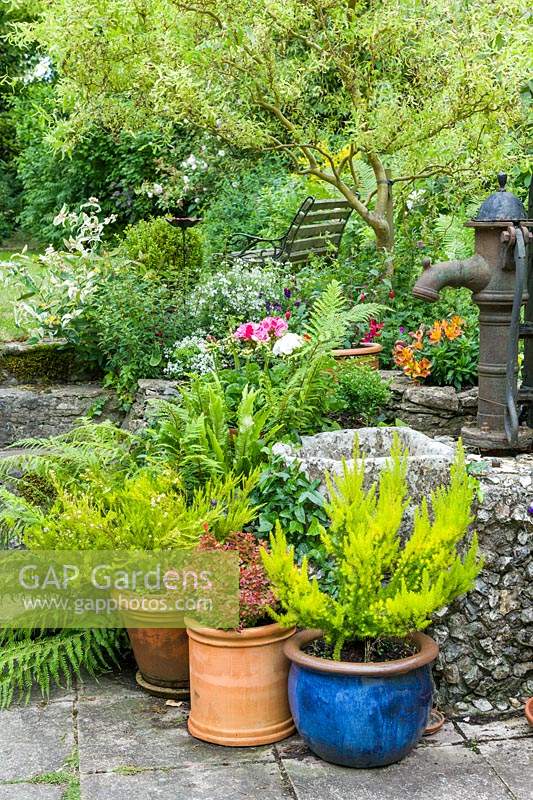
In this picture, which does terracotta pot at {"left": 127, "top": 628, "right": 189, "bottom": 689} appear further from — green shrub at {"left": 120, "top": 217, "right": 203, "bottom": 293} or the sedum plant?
green shrub at {"left": 120, "top": 217, "right": 203, "bottom": 293}

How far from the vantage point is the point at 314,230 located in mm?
8500

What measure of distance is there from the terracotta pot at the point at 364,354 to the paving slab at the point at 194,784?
2.37 meters

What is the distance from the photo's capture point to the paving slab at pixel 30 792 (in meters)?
3.44

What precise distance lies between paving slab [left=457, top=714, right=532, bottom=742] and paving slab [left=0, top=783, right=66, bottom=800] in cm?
149

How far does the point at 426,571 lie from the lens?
353 cm

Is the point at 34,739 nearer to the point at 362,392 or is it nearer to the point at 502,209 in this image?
the point at 362,392

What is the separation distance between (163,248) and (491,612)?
4.86 meters

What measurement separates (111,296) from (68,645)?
272cm

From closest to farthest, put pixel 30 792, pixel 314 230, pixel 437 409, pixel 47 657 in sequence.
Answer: pixel 30 792
pixel 47 657
pixel 437 409
pixel 314 230

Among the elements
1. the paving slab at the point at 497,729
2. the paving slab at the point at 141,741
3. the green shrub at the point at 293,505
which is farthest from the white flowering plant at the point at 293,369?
the paving slab at the point at 497,729

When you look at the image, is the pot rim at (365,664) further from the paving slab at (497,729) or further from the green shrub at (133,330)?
the green shrub at (133,330)

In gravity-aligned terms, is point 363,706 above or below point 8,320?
below

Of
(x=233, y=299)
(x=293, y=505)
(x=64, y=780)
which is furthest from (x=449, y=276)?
(x=64, y=780)

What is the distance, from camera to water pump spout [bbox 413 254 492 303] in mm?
4289
